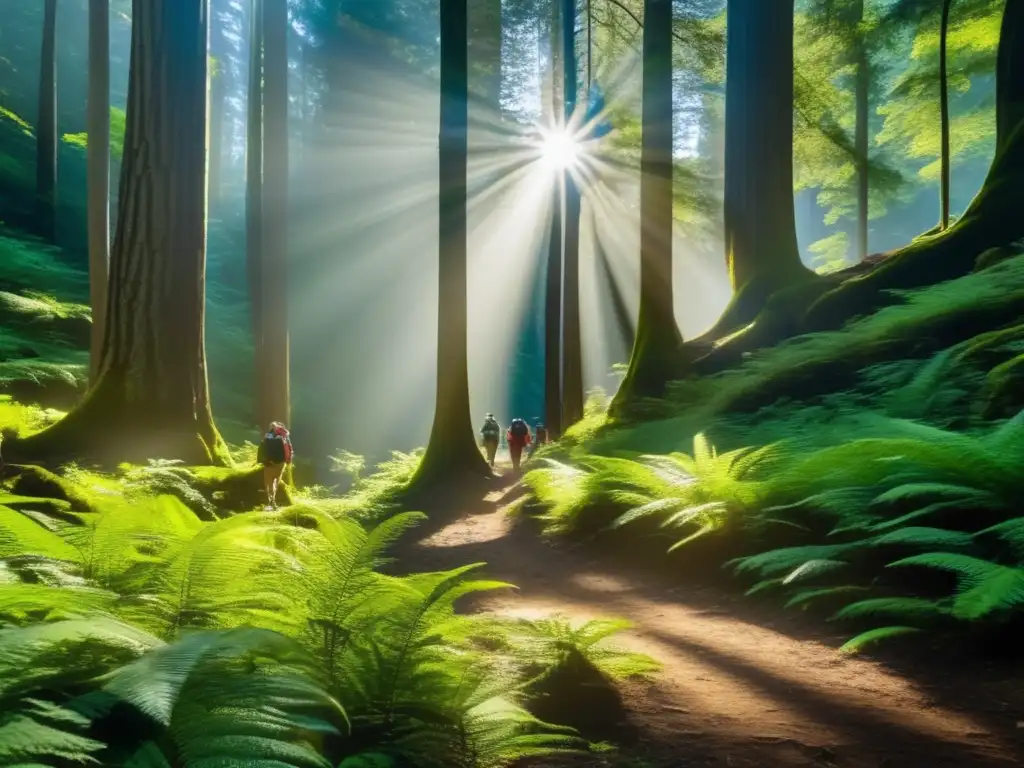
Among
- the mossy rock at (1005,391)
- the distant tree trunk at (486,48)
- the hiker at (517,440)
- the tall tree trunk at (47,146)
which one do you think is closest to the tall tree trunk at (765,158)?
Result: the hiker at (517,440)

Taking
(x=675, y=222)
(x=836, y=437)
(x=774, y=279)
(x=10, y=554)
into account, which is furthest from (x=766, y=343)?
(x=10, y=554)

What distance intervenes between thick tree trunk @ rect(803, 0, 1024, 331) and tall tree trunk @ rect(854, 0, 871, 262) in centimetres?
644

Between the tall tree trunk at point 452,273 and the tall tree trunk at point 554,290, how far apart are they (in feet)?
19.1

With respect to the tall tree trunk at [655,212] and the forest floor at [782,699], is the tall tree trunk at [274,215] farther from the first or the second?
the forest floor at [782,699]

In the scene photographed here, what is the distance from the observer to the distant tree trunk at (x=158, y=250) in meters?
8.23

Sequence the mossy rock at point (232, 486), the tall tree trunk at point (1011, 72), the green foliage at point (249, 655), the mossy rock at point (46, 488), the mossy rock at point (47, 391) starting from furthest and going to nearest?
the mossy rock at point (47, 391) < the tall tree trunk at point (1011, 72) < the mossy rock at point (232, 486) < the mossy rock at point (46, 488) < the green foliage at point (249, 655)

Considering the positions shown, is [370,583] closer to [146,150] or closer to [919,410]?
[919,410]

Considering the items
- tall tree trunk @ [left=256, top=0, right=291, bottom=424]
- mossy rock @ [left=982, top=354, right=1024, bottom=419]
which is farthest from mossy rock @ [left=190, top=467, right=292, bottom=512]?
mossy rock @ [left=982, top=354, right=1024, bottom=419]

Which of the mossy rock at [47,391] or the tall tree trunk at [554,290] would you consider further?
the tall tree trunk at [554,290]

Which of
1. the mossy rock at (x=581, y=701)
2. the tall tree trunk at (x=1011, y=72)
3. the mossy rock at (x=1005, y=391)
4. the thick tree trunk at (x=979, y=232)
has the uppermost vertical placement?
the tall tree trunk at (x=1011, y=72)

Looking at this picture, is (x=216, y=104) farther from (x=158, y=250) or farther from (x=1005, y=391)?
(x=1005, y=391)

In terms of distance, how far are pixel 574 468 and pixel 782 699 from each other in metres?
5.11

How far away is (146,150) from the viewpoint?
328 inches

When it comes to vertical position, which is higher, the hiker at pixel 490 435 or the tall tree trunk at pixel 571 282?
the tall tree trunk at pixel 571 282
